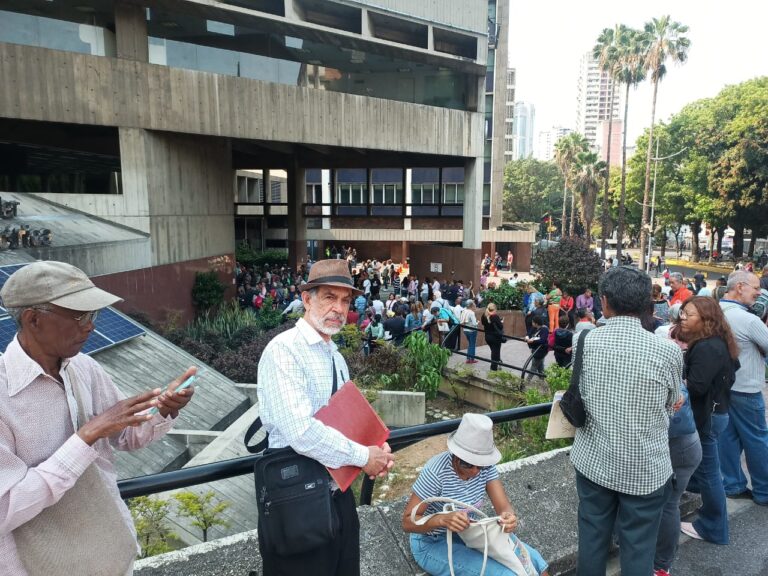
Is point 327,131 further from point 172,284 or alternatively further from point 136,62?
point 172,284

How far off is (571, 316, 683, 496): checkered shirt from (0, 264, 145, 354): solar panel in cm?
596

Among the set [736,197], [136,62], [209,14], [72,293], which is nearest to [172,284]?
[136,62]

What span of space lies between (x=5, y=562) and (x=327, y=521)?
91cm

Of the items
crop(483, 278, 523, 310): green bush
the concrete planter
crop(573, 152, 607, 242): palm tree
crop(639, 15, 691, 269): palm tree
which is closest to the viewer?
the concrete planter

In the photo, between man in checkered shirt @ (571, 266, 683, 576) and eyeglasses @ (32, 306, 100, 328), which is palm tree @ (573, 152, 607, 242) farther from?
eyeglasses @ (32, 306, 100, 328)

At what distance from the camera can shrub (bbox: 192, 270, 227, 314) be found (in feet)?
53.0

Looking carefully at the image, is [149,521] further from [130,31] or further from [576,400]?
[130,31]

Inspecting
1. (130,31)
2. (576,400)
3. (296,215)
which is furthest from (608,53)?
(576,400)

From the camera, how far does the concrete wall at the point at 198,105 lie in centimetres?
1272

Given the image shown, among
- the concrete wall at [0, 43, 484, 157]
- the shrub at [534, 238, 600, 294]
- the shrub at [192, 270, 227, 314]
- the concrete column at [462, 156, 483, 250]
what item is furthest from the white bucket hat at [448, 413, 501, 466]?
the concrete column at [462, 156, 483, 250]

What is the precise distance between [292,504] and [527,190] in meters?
64.7

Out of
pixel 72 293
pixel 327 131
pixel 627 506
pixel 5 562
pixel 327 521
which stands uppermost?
pixel 327 131

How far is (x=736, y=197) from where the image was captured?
34.3 meters

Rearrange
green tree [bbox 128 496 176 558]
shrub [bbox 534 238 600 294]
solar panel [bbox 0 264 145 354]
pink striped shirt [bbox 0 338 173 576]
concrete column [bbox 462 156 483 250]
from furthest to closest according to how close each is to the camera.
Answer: concrete column [bbox 462 156 483 250]
shrub [bbox 534 238 600 294]
solar panel [bbox 0 264 145 354]
green tree [bbox 128 496 176 558]
pink striped shirt [bbox 0 338 173 576]
